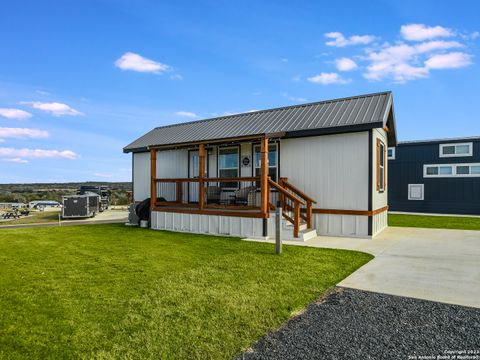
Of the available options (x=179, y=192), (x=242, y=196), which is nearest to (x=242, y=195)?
(x=242, y=196)

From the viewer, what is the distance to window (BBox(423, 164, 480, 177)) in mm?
17703

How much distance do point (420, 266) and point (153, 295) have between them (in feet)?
15.5

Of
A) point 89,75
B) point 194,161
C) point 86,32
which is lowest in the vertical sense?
point 194,161

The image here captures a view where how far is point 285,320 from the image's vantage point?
11.3 ft

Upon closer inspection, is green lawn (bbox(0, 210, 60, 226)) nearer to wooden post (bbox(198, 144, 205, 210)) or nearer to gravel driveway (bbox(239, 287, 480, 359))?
wooden post (bbox(198, 144, 205, 210))

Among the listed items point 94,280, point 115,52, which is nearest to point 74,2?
point 115,52

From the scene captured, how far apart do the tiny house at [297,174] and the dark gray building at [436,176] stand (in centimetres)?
829

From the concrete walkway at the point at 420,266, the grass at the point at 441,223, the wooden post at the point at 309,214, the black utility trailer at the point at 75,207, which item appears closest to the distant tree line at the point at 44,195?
the black utility trailer at the point at 75,207

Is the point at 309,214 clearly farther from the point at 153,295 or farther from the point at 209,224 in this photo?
the point at 153,295

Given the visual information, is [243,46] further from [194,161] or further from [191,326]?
[191,326]

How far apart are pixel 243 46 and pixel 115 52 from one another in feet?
16.2

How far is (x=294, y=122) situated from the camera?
10.5m

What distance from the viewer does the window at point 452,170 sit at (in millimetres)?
17703

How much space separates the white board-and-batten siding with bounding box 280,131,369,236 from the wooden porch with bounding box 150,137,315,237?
427 millimetres
